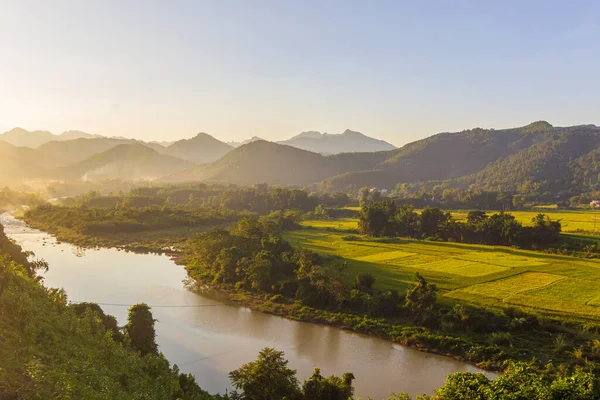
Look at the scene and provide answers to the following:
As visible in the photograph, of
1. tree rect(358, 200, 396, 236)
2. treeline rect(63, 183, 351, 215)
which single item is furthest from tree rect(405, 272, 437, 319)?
treeline rect(63, 183, 351, 215)

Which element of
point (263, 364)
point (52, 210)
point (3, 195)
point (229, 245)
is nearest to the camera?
point (263, 364)

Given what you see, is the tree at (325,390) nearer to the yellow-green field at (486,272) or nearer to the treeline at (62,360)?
the treeline at (62,360)

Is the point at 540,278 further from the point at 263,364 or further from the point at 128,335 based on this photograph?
the point at 128,335

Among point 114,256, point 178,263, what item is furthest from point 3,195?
point 178,263

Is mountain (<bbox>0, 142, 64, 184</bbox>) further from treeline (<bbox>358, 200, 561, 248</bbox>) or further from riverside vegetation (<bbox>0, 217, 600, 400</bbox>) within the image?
riverside vegetation (<bbox>0, 217, 600, 400</bbox>)

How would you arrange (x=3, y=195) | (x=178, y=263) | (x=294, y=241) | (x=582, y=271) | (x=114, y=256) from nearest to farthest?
(x=582, y=271) → (x=178, y=263) → (x=114, y=256) → (x=294, y=241) → (x=3, y=195)
